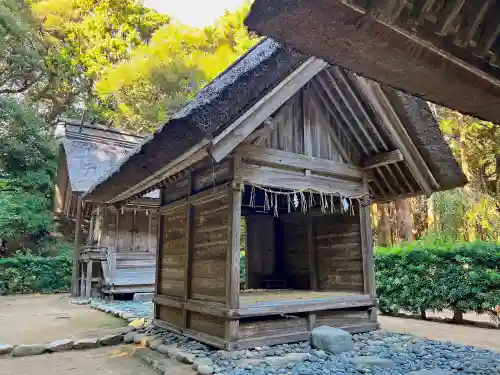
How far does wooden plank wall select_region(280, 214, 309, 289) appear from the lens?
283 inches

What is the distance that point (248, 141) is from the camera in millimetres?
4789

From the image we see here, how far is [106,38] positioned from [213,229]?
17.0 metres

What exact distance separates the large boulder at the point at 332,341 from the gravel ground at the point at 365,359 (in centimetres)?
8

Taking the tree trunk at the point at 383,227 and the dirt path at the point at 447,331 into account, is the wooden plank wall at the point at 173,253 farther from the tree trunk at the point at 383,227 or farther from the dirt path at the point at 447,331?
the tree trunk at the point at 383,227

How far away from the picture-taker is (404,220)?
11.2m

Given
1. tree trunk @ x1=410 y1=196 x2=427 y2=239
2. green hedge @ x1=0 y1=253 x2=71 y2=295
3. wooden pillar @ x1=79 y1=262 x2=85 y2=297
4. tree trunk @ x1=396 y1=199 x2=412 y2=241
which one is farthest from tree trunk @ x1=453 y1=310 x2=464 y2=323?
green hedge @ x1=0 y1=253 x2=71 y2=295

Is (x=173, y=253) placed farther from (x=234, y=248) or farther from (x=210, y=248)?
(x=234, y=248)

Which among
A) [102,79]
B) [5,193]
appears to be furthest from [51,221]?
[102,79]

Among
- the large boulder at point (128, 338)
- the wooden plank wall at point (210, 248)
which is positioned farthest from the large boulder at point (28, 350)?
the wooden plank wall at point (210, 248)

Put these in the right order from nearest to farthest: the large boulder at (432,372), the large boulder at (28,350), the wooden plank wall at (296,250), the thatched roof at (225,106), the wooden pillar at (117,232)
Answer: the large boulder at (432,372)
the thatched roof at (225,106)
the large boulder at (28,350)
the wooden plank wall at (296,250)
the wooden pillar at (117,232)

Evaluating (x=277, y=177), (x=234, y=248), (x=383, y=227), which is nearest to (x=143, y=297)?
(x=234, y=248)

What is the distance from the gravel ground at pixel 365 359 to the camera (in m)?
3.71

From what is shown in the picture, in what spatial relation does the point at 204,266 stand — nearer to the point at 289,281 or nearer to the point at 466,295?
the point at 289,281

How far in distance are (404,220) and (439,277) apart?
4696 mm
